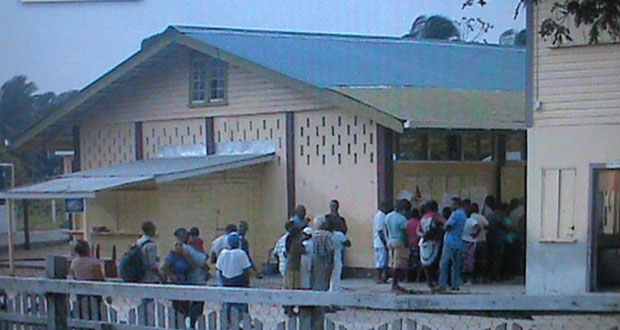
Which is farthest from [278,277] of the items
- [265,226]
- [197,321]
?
[197,321]

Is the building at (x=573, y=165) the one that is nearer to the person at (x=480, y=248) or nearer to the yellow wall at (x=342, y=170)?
the person at (x=480, y=248)

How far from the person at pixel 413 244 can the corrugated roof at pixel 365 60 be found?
3.12 meters

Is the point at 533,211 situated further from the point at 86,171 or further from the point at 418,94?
the point at 86,171

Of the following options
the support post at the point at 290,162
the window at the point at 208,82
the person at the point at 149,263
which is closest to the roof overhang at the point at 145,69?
the window at the point at 208,82

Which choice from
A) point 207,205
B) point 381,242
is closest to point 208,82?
point 207,205

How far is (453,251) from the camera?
16344mm

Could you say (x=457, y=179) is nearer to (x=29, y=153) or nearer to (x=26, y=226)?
(x=29, y=153)

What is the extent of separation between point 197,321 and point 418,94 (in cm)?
1269

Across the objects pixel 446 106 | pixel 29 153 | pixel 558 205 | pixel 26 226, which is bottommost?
pixel 26 226

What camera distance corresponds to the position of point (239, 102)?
845 inches

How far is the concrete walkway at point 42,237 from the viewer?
30.1 metres

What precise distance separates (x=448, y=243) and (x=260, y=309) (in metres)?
6.42

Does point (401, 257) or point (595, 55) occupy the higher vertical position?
point (595, 55)

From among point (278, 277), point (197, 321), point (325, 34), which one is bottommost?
point (278, 277)
